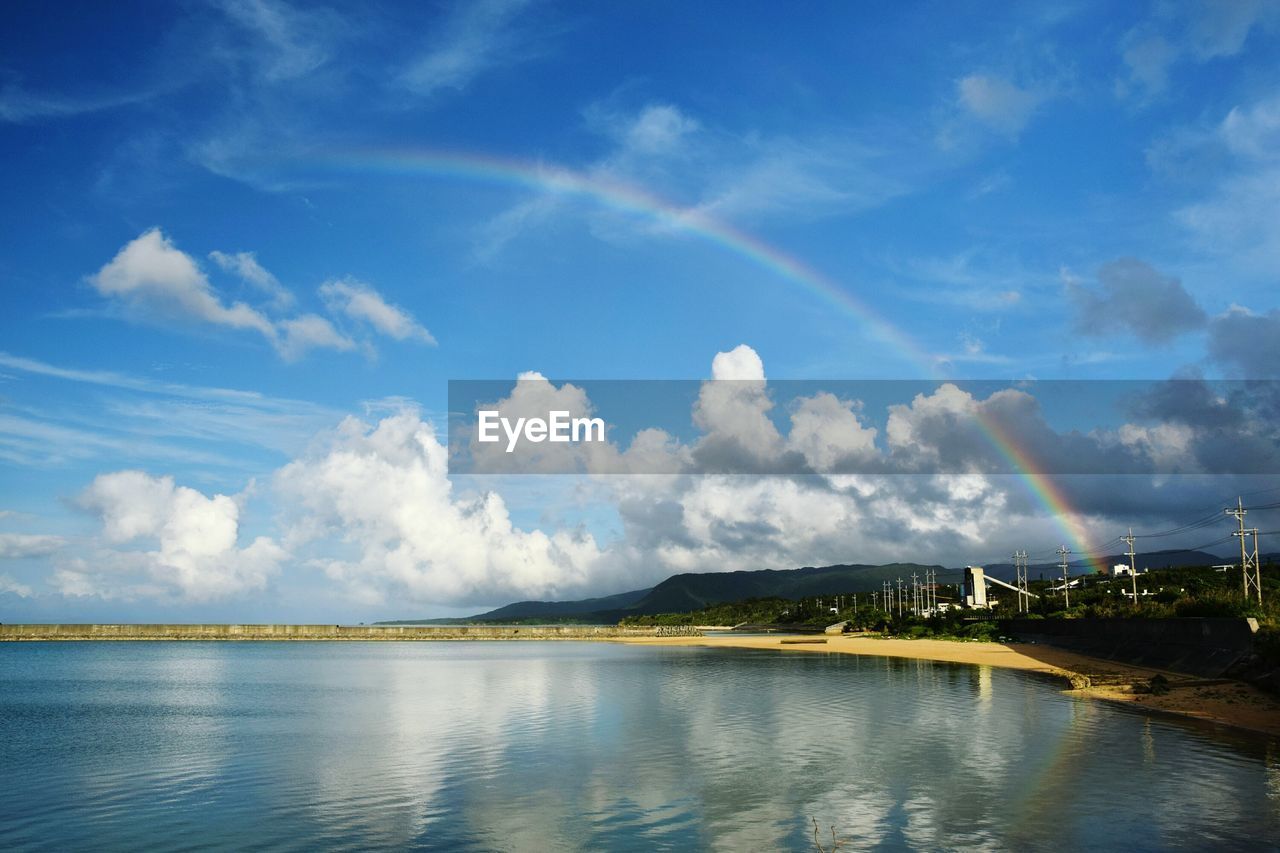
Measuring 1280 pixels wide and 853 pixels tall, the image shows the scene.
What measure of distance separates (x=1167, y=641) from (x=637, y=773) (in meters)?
49.1

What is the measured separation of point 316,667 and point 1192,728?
316ft

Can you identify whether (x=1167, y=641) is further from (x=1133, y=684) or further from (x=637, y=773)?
(x=637, y=773)

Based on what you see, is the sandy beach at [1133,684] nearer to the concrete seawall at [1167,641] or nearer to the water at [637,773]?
the concrete seawall at [1167,641]

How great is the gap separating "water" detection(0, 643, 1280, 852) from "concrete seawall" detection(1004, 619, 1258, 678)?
8.52 meters

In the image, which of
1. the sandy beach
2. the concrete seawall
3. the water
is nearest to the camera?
the water

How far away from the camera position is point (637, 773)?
31562mm

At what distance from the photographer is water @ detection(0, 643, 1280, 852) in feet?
75.0

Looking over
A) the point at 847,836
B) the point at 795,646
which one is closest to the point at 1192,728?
the point at 847,836

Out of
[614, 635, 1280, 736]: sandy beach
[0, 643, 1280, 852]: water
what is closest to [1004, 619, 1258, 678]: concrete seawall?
[614, 635, 1280, 736]: sandy beach

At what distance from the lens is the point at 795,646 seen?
14275cm

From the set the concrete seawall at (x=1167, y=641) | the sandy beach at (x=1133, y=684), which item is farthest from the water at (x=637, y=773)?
the concrete seawall at (x=1167, y=641)

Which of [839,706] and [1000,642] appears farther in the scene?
[1000,642]

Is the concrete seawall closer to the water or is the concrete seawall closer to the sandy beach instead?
the sandy beach

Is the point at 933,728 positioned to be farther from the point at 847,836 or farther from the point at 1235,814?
the point at 847,836
